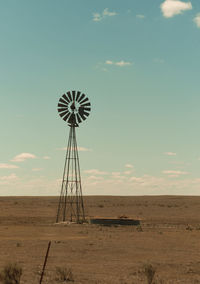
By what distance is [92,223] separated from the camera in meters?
42.3

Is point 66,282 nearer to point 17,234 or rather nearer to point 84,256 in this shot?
point 84,256

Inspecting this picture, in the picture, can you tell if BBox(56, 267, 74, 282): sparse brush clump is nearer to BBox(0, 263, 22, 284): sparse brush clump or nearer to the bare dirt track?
the bare dirt track

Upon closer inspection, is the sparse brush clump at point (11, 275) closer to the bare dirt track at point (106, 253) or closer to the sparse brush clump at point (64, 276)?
the bare dirt track at point (106, 253)

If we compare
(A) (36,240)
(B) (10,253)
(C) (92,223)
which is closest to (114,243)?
(A) (36,240)

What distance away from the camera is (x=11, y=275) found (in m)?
15.4

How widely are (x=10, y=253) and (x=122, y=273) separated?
7.22 meters

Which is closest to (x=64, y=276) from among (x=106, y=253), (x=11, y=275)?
(x=11, y=275)

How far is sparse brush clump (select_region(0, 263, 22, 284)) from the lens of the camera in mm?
15218

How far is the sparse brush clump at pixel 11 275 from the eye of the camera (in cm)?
1522

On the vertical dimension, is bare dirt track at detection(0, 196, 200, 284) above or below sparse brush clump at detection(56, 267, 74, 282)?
→ above

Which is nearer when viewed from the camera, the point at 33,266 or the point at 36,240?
the point at 33,266

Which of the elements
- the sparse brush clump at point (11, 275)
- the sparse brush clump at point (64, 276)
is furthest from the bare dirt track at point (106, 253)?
the sparse brush clump at point (11, 275)

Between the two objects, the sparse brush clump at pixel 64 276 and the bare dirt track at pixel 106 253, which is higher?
the bare dirt track at pixel 106 253

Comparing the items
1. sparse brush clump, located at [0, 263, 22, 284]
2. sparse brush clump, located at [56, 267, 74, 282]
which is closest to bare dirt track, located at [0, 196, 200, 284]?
sparse brush clump, located at [56, 267, 74, 282]
